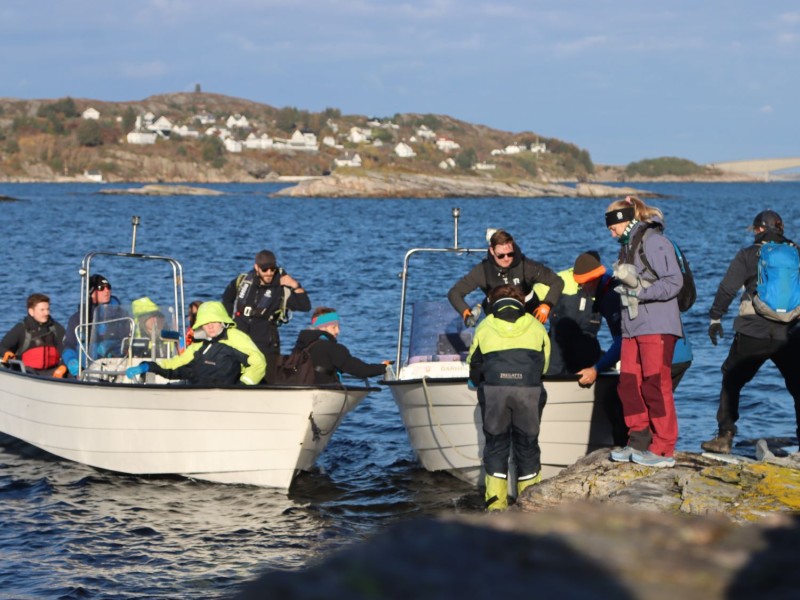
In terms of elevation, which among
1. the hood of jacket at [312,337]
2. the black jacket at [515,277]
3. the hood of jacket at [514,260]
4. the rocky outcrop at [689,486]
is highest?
the hood of jacket at [514,260]

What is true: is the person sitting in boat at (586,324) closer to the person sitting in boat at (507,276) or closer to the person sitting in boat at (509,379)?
the person sitting in boat at (507,276)

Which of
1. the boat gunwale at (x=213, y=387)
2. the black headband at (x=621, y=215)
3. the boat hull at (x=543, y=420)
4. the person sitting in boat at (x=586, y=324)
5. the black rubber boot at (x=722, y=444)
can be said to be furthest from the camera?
the boat gunwale at (x=213, y=387)

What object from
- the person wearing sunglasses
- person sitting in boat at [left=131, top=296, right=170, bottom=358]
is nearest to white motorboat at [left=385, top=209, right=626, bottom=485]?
the person wearing sunglasses

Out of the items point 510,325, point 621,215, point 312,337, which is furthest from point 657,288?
point 312,337

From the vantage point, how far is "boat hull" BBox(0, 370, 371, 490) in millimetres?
10016

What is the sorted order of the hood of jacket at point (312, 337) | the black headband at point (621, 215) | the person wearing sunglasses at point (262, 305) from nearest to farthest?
1. the black headband at point (621, 215)
2. the hood of jacket at point (312, 337)
3. the person wearing sunglasses at point (262, 305)

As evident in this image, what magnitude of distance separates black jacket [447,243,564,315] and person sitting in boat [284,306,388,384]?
58.6 inches

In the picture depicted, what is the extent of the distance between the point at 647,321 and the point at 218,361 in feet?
13.4

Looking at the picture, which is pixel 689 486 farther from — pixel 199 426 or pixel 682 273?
pixel 199 426

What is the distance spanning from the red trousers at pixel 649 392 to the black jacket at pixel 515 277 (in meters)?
1.20

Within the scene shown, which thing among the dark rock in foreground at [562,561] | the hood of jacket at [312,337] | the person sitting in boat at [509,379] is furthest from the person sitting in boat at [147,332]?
the dark rock in foreground at [562,561]

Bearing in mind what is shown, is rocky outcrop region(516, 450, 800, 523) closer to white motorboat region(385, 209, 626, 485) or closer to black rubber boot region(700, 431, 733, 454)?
black rubber boot region(700, 431, 733, 454)

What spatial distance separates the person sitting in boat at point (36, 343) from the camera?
12.2 m

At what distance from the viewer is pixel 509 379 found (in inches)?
324
